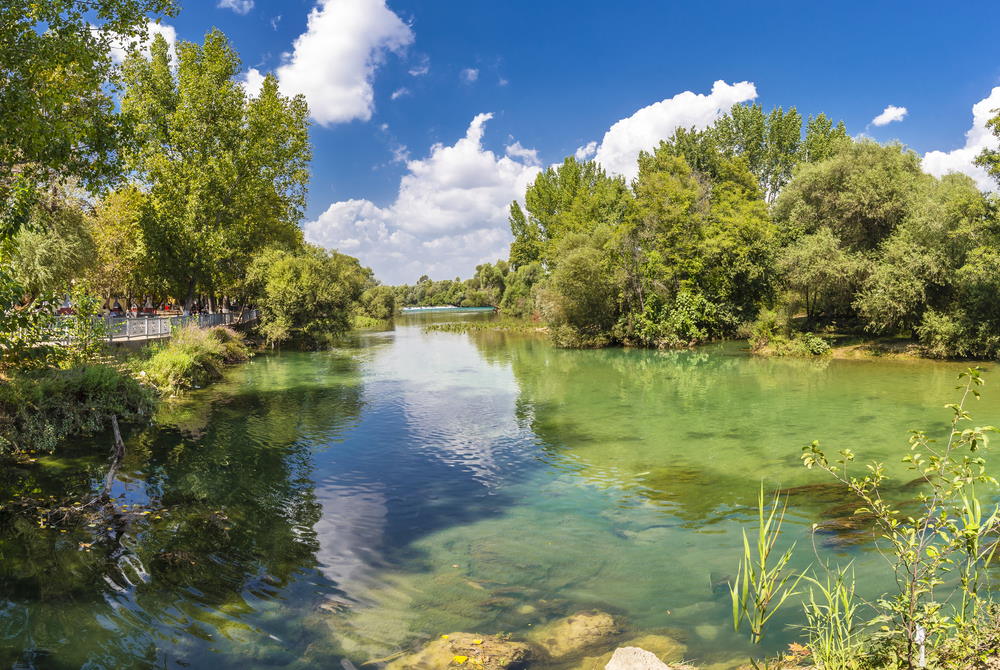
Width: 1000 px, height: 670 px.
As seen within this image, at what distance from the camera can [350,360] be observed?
39.9 m

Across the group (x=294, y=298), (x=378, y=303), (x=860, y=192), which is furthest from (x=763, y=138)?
(x=378, y=303)

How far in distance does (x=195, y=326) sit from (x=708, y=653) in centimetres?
3315

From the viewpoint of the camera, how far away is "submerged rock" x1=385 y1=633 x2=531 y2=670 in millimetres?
5910

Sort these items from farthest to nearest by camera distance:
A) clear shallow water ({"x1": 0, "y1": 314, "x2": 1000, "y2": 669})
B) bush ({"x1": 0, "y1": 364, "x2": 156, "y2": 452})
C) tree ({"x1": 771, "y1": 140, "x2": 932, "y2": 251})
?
tree ({"x1": 771, "y1": 140, "x2": 932, "y2": 251})
bush ({"x1": 0, "y1": 364, "x2": 156, "y2": 452})
clear shallow water ({"x1": 0, "y1": 314, "x2": 1000, "y2": 669})

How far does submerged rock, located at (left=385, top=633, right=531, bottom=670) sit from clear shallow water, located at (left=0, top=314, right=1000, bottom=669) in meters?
0.34

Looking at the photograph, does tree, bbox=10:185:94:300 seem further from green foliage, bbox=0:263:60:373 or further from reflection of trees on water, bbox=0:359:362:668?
green foliage, bbox=0:263:60:373

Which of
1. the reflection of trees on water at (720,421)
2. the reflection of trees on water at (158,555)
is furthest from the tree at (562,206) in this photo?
the reflection of trees on water at (158,555)

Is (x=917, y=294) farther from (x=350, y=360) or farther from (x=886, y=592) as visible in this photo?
(x=350, y=360)

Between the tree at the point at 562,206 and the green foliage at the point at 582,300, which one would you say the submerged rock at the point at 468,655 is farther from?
the tree at the point at 562,206

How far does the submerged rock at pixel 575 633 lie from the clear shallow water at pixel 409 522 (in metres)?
0.31

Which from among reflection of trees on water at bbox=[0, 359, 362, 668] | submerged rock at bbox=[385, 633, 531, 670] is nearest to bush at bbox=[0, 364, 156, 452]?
reflection of trees on water at bbox=[0, 359, 362, 668]

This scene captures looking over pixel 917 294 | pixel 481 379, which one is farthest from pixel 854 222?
pixel 481 379

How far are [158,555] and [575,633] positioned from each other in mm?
6415

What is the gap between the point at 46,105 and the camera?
35.7 ft
